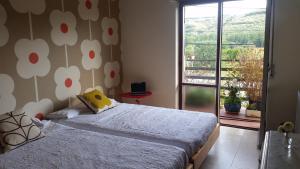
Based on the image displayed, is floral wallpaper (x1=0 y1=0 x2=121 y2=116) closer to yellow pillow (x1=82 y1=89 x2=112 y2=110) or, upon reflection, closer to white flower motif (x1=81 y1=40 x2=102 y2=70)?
white flower motif (x1=81 y1=40 x2=102 y2=70)

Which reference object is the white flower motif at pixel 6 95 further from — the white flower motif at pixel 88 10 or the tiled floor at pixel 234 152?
the tiled floor at pixel 234 152

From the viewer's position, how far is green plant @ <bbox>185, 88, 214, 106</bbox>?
4.21 meters

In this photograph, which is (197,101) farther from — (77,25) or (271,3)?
(77,25)

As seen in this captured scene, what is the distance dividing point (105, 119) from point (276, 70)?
7.49 feet

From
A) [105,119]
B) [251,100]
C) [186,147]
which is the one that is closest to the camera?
[186,147]

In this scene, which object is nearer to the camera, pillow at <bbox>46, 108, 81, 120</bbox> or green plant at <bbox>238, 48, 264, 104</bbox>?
pillow at <bbox>46, 108, 81, 120</bbox>

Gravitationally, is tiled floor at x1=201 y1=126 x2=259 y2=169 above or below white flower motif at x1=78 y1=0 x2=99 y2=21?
below

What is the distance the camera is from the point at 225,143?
3492 millimetres

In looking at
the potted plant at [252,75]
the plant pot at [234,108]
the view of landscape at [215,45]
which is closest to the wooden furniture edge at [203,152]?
the view of landscape at [215,45]

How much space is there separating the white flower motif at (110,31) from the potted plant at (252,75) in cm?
248

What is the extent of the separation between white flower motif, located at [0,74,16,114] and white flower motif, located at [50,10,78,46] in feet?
2.60

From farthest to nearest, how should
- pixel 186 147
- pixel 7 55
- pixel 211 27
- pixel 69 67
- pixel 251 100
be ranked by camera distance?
1. pixel 251 100
2. pixel 211 27
3. pixel 69 67
4. pixel 7 55
5. pixel 186 147

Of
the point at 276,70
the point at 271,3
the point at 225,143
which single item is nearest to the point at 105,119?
the point at 225,143

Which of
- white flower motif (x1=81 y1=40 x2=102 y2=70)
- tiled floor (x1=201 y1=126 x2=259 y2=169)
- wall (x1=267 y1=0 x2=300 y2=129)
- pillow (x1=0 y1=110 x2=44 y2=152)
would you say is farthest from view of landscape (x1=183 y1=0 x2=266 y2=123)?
pillow (x1=0 y1=110 x2=44 y2=152)
